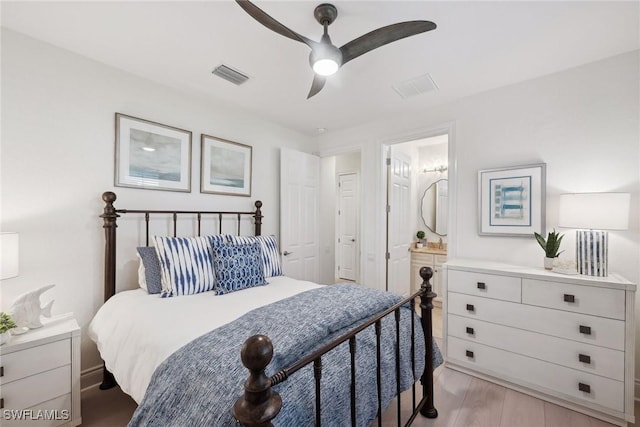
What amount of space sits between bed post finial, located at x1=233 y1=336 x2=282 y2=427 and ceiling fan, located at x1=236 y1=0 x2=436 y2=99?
4.79 feet

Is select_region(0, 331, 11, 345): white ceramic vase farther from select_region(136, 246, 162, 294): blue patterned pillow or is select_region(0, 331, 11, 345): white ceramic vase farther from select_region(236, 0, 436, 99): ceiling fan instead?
select_region(236, 0, 436, 99): ceiling fan

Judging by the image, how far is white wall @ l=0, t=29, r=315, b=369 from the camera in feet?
5.92

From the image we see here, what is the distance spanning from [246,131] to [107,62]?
1345 millimetres

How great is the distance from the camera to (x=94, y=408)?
187cm

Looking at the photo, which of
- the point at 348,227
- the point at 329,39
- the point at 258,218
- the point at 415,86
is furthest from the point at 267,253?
the point at 348,227

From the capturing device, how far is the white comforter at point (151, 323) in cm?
132

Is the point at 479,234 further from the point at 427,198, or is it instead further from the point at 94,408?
the point at 94,408

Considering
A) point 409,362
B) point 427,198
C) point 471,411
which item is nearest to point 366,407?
point 409,362

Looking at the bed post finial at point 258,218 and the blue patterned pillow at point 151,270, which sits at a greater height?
the bed post finial at point 258,218

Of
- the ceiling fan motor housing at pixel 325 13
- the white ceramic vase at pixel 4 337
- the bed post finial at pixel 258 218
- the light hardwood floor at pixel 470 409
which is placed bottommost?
the light hardwood floor at pixel 470 409

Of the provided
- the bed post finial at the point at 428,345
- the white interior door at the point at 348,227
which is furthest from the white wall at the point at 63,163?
the white interior door at the point at 348,227

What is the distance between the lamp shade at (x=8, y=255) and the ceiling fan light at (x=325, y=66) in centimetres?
202

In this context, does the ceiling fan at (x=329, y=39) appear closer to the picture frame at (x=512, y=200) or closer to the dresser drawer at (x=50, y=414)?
the picture frame at (x=512, y=200)

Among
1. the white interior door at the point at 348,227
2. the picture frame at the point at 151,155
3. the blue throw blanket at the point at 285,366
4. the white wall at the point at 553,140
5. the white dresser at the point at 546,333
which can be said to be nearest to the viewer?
the blue throw blanket at the point at 285,366
